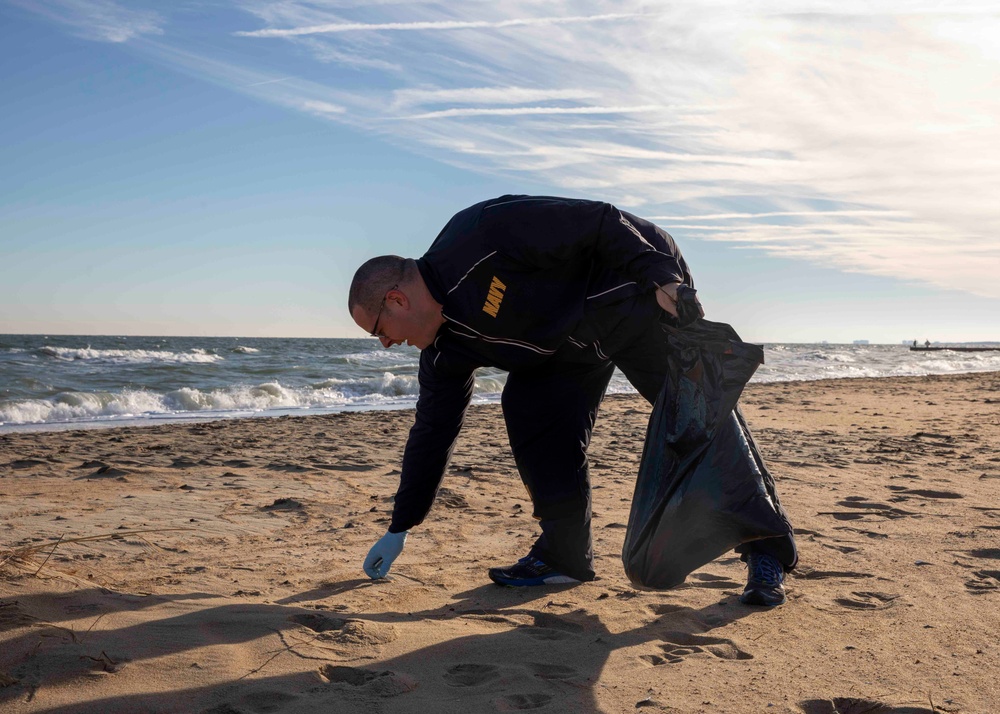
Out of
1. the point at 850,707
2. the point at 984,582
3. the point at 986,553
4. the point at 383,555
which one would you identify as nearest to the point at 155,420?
the point at 383,555

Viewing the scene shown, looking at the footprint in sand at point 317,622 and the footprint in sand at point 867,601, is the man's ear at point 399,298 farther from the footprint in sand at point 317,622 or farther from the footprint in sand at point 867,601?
the footprint in sand at point 867,601

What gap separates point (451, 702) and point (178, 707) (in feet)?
1.92

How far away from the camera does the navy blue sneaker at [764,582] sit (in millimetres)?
2383

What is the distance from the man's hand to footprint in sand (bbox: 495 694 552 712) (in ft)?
3.62

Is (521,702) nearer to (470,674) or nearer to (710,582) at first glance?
(470,674)

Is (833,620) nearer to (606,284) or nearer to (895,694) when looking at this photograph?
(895,694)

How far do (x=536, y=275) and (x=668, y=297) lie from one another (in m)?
0.40

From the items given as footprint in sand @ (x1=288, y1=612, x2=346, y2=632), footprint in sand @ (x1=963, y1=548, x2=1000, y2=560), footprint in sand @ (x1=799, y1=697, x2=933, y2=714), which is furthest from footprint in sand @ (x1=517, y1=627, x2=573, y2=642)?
footprint in sand @ (x1=963, y1=548, x2=1000, y2=560)

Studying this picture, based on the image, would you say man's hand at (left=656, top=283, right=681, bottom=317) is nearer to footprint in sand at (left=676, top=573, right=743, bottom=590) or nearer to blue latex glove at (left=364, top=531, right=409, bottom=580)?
footprint in sand at (left=676, top=573, right=743, bottom=590)

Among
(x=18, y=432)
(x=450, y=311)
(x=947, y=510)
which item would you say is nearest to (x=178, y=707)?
(x=450, y=311)

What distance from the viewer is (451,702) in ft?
5.65

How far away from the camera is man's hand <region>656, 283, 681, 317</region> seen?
2.18 metres

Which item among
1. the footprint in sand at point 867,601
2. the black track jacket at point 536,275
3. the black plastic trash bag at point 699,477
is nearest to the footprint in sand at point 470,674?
the black plastic trash bag at point 699,477

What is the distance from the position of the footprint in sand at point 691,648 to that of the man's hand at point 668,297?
0.92 meters
